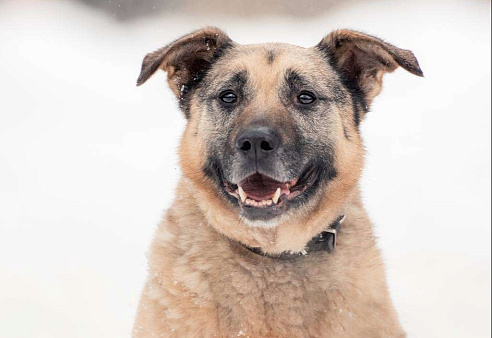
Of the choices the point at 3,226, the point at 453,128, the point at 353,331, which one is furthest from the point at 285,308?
the point at 453,128

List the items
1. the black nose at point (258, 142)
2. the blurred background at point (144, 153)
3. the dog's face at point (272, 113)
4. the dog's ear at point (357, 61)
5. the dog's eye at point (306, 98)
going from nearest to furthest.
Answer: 1. the black nose at point (258, 142)
2. the dog's face at point (272, 113)
3. the dog's eye at point (306, 98)
4. the dog's ear at point (357, 61)
5. the blurred background at point (144, 153)

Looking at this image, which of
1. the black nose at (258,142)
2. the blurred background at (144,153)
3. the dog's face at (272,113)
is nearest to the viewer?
the black nose at (258,142)

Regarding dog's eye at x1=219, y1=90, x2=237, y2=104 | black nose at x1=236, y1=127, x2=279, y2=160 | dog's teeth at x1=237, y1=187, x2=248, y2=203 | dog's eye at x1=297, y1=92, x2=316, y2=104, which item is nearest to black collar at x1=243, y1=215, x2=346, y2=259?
dog's teeth at x1=237, y1=187, x2=248, y2=203

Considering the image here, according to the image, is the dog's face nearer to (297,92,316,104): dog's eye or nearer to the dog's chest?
(297,92,316,104): dog's eye

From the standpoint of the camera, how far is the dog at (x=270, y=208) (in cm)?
371

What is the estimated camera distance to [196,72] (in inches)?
176

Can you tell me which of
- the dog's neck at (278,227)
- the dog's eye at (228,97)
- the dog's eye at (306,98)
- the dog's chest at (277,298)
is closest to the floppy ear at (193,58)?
the dog's eye at (228,97)

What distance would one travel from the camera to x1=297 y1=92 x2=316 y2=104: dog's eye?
13.5 feet

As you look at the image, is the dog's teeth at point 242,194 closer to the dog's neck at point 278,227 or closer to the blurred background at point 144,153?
the dog's neck at point 278,227

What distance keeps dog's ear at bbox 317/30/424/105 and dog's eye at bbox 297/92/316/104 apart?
1.32 feet

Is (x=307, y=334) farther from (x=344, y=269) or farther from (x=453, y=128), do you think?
(x=453, y=128)

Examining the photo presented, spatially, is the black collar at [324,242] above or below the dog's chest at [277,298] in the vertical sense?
above

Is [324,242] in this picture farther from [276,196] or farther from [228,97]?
[228,97]

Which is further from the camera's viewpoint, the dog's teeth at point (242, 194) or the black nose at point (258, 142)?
the dog's teeth at point (242, 194)
